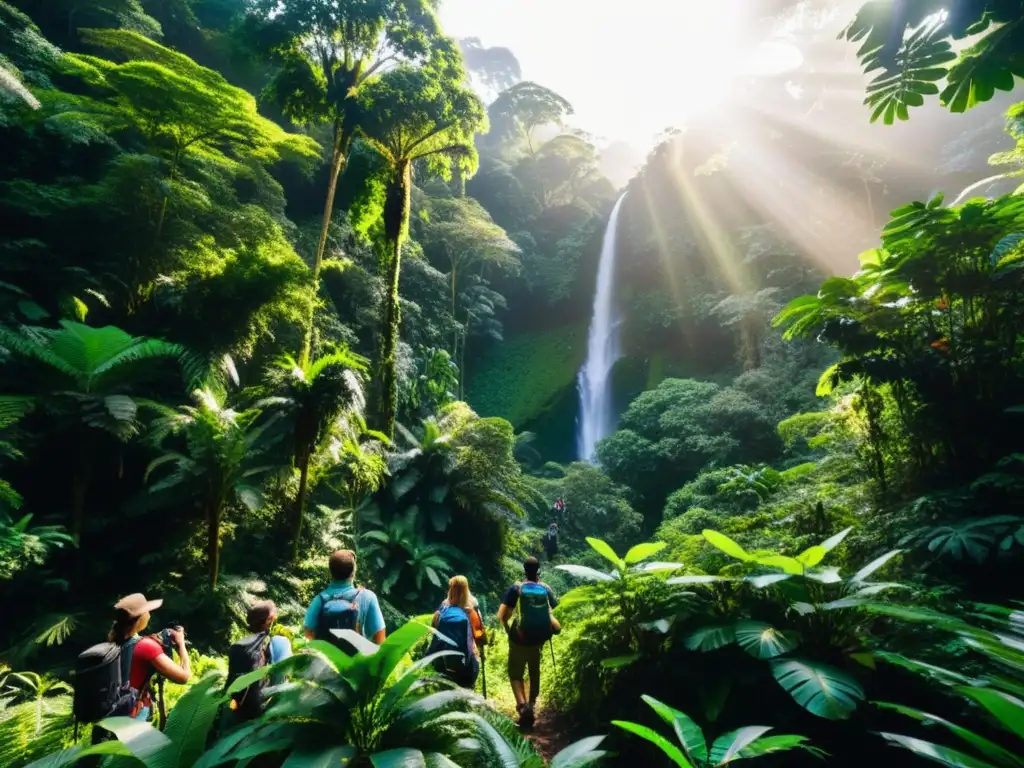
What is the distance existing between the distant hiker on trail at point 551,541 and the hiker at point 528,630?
8245 millimetres

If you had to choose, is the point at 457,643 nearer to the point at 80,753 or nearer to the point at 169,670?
the point at 169,670

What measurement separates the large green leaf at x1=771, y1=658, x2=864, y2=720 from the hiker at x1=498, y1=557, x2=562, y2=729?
1.60 meters

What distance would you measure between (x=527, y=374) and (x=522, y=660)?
20372mm

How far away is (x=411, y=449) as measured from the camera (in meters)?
10.5

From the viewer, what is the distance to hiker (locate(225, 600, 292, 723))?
2410mm

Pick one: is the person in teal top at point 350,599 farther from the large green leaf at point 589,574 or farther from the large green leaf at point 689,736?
the large green leaf at point 689,736

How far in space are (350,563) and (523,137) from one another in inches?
1382

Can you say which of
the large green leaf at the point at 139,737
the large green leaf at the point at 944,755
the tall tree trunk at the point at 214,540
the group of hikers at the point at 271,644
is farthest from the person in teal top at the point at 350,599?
the tall tree trunk at the point at 214,540

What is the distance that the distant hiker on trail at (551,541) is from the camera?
11789 millimetres

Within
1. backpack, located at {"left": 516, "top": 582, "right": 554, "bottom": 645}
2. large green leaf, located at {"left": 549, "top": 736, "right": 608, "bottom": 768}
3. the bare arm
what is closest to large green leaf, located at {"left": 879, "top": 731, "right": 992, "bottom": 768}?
large green leaf, located at {"left": 549, "top": 736, "right": 608, "bottom": 768}

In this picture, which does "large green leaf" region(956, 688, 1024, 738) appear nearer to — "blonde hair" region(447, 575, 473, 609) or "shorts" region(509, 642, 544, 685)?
"blonde hair" region(447, 575, 473, 609)

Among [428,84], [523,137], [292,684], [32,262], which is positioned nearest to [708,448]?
[428,84]

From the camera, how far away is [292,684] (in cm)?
204

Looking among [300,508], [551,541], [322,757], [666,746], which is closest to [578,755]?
[666,746]
